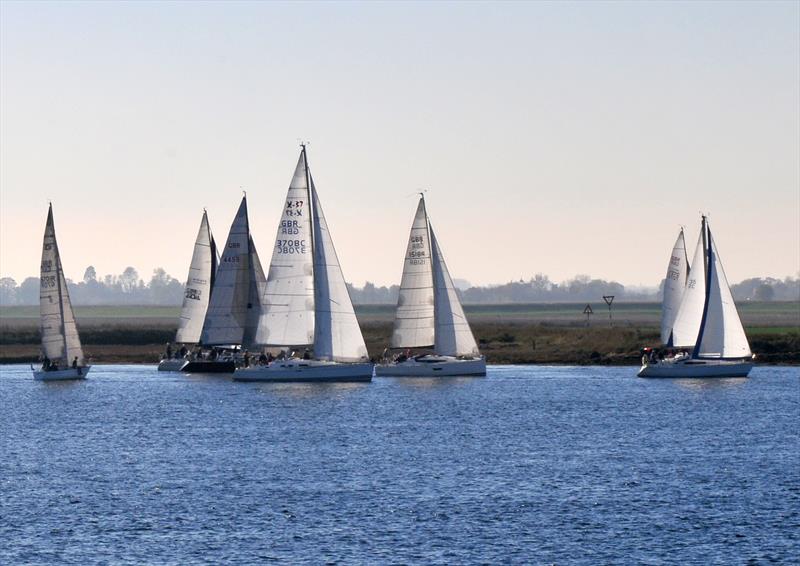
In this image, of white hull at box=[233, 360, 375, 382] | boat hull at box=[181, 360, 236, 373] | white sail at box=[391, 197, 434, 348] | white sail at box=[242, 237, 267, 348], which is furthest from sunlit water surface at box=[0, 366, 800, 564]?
boat hull at box=[181, 360, 236, 373]

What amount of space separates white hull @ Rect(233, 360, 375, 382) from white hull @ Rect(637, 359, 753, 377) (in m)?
20.0

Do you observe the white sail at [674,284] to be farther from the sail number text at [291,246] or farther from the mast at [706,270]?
the sail number text at [291,246]

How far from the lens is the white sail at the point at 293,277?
91.4m

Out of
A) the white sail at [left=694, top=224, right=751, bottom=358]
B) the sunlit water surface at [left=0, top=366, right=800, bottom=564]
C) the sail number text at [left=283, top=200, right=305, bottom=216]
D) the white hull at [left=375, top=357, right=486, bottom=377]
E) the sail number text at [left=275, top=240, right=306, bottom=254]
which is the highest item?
the sail number text at [left=283, top=200, right=305, bottom=216]

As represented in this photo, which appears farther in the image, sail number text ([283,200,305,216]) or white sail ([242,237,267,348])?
white sail ([242,237,267,348])

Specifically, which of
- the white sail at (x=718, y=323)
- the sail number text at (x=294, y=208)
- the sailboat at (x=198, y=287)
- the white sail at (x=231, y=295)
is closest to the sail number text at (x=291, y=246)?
the sail number text at (x=294, y=208)

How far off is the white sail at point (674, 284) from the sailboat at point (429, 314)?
13172 millimetres

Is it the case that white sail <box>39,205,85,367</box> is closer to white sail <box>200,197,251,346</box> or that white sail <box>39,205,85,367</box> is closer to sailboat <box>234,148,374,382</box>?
white sail <box>200,197,251,346</box>

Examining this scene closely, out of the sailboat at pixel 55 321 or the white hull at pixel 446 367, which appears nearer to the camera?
the sailboat at pixel 55 321

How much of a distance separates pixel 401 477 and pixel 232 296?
5328 cm

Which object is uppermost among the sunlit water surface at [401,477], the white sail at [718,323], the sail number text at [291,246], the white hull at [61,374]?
the sail number text at [291,246]

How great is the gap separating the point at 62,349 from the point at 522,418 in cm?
3746

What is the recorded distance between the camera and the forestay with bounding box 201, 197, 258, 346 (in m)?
104

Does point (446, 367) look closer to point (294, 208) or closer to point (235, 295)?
point (235, 295)
